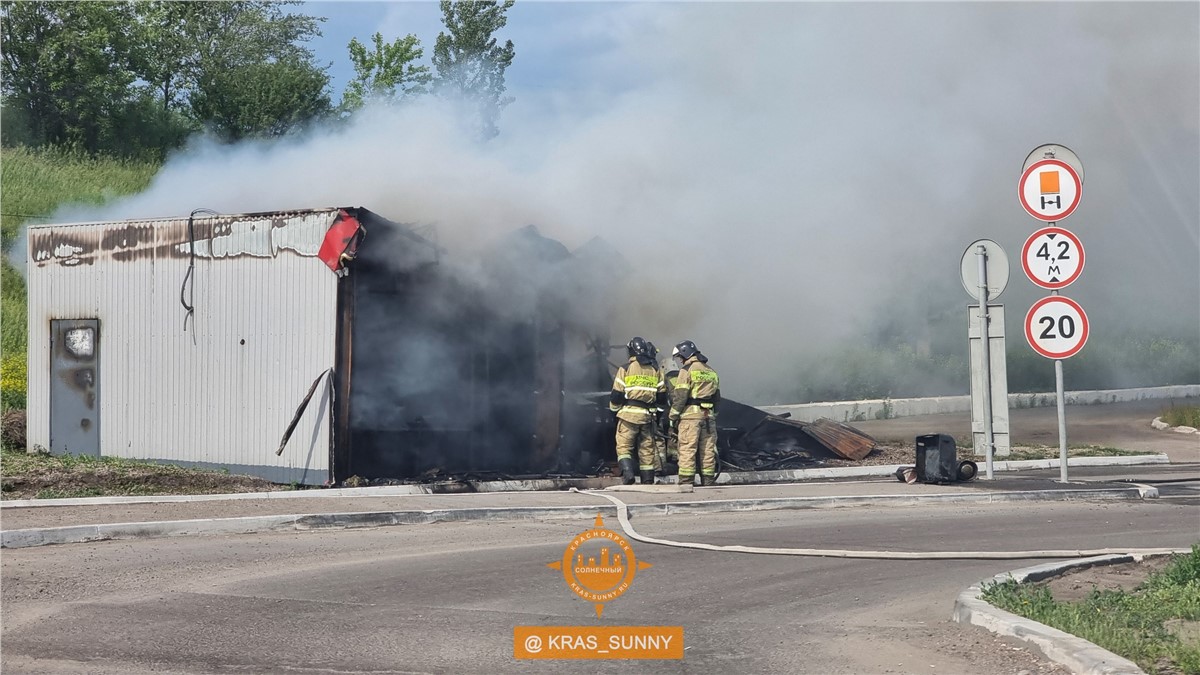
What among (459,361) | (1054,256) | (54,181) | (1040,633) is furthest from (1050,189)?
(54,181)

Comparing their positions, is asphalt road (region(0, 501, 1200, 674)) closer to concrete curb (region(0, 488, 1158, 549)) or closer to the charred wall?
concrete curb (region(0, 488, 1158, 549))

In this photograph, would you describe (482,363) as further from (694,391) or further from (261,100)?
(261,100)

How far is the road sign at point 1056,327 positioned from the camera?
11469 millimetres

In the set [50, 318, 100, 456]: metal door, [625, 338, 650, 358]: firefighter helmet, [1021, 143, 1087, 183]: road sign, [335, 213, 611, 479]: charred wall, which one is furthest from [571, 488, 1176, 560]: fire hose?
[50, 318, 100, 456]: metal door

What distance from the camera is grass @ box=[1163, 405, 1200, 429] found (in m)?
19.7

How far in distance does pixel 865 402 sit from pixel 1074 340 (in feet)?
32.2

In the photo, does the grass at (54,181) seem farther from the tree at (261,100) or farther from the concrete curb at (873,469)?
the concrete curb at (873,469)

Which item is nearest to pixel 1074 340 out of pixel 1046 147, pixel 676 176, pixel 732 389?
pixel 1046 147

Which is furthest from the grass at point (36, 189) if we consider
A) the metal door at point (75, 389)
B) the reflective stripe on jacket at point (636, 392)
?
the reflective stripe on jacket at point (636, 392)

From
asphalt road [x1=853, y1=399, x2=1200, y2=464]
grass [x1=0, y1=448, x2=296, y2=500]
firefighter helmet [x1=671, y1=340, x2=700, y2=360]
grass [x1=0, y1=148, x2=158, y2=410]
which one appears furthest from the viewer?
grass [x1=0, y1=148, x2=158, y2=410]

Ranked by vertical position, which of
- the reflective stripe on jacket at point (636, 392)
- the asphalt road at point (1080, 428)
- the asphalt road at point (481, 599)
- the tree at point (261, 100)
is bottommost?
the asphalt road at point (481, 599)

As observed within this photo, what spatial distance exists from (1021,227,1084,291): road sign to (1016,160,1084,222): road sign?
27cm

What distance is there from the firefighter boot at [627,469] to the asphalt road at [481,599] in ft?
9.04

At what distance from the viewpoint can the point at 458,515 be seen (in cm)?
1017
